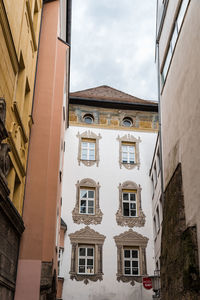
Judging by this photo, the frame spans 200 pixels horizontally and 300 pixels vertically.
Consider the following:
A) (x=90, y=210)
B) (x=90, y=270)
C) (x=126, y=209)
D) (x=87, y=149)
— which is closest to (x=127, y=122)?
(x=87, y=149)

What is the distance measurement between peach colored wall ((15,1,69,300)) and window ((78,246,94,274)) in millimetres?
8174

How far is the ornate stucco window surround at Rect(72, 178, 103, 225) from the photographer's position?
69.0 feet

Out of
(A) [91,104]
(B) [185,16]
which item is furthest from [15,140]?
(A) [91,104]

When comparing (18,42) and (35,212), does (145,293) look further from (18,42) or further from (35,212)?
(18,42)

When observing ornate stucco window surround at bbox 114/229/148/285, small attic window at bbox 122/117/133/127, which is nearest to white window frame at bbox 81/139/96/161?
small attic window at bbox 122/117/133/127

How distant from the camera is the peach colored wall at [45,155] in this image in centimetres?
1016

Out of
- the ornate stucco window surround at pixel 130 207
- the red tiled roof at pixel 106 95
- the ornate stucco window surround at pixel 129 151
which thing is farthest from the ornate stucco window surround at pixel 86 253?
the red tiled roof at pixel 106 95

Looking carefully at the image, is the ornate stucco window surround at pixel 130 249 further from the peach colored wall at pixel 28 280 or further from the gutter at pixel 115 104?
the peach colored wall at pixel 28 280

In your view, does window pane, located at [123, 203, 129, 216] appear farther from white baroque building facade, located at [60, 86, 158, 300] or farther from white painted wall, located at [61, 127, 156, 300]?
white painted wall, located at [61, 127, 156, 300]

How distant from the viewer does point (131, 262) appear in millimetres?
20438

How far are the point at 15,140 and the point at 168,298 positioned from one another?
21.1ft

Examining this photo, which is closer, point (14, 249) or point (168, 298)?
point (14, 249)

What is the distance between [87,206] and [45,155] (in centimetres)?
1076

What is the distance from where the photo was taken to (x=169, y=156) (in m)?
12.6
